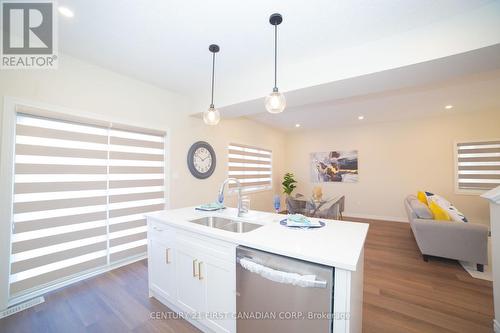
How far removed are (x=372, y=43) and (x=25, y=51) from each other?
360 cm

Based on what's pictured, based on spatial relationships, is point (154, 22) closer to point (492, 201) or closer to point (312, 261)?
point (312, 261)

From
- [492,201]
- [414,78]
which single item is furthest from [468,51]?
[492,201]

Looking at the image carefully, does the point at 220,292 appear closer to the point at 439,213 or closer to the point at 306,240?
the point at 306,240

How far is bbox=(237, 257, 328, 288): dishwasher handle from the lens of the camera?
40.4 inches

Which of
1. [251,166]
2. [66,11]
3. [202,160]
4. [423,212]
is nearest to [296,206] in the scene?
[251,166]

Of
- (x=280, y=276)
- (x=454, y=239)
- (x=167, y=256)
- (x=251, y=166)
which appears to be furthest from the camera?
(x=251, y=166)

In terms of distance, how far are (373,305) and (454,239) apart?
5.70ft

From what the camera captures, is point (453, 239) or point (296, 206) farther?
point (296, 206)

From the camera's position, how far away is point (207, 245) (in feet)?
4.96

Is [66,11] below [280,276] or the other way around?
the other way around

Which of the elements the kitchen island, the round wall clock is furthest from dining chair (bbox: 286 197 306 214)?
the kitchen island

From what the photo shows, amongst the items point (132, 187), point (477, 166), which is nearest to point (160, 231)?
point (132, 187)

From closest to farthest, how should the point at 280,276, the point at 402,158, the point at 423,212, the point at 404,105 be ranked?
the point at 280,276
the point at 423,212
the point at 404,105
the point at 402,158

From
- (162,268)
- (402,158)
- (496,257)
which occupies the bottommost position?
(162,268)
